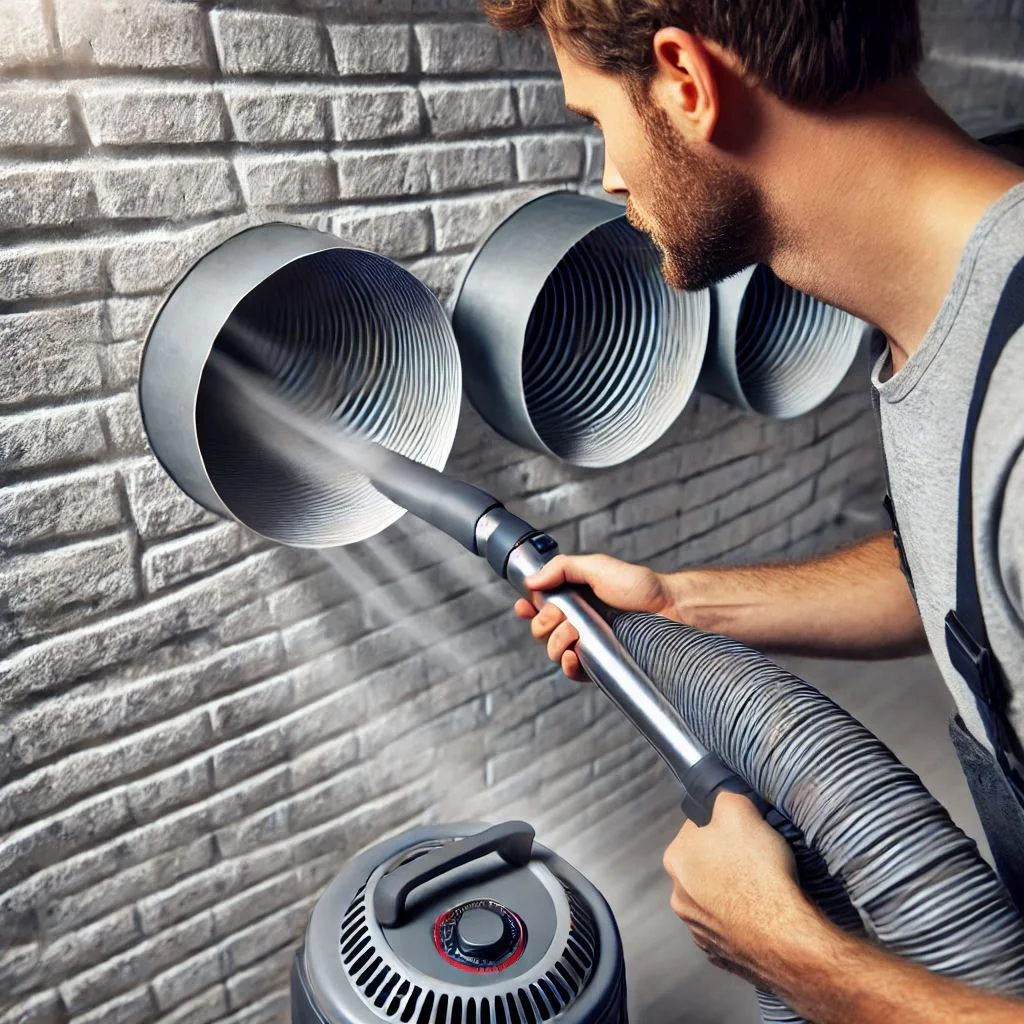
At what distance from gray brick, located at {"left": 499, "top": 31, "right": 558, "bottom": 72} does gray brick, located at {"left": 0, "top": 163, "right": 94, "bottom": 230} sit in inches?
22.1

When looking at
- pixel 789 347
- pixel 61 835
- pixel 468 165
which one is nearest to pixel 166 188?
pixel 468 165

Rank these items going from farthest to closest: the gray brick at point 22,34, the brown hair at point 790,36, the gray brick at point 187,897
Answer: the gray brick at point 187,897
the gray brick at point 22,34
the brown hair at point 790,36

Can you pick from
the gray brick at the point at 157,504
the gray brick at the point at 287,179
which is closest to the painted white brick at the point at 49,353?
the gray brick at the point at 157,504

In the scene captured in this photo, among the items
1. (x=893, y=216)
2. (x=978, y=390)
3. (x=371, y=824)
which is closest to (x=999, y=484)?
(x=978, y=390)

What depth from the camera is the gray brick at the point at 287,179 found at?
1035 millimetres

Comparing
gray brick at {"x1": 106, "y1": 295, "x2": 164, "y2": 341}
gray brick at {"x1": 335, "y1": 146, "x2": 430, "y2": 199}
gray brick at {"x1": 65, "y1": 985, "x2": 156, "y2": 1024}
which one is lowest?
gray brick at {"x1": 65, "y1": 985, "x2": 156, "y2": 1024}

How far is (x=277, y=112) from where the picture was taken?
1035 mm

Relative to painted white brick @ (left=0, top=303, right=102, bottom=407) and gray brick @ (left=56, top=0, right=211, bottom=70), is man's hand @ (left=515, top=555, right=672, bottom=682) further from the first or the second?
gray brick @ (left=56, top=0, right=211, bottom=70)

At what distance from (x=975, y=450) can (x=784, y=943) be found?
0.39 metres

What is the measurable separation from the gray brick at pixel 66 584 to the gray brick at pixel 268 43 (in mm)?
523

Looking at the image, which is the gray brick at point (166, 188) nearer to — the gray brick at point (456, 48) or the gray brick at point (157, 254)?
the gray brick at point (157, 254)

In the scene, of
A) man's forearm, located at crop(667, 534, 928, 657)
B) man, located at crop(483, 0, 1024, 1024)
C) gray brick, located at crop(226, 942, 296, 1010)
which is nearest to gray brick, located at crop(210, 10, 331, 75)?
man, located at crop(483, 0, 1024, 1024)

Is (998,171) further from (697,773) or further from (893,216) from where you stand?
(697,773)

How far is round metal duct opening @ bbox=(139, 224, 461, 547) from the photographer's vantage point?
110cm
